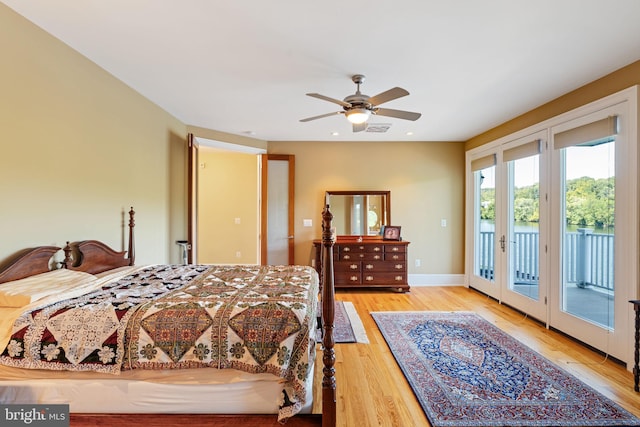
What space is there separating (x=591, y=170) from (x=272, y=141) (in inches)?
170

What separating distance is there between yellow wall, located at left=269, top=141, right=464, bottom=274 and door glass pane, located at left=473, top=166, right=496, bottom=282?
375mm

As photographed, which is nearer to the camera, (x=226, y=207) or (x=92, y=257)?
(x=92, y=257)

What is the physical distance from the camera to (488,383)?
2311mm

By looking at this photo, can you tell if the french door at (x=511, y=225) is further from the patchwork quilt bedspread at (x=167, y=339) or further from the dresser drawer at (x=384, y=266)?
the patchwork quilt bedspread at (x=167, y=339)

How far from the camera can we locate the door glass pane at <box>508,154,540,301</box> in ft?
12.2

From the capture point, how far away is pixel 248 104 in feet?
11.7

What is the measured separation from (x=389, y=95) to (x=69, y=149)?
2.60 meters

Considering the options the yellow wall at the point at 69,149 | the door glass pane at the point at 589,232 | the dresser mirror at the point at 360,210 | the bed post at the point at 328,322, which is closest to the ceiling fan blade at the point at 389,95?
the bed post at the point at 328,322

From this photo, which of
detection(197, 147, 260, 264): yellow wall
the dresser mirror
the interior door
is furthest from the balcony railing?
detection(197, 147, 260, 264): yellow wall

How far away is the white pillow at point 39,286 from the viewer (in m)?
1.70

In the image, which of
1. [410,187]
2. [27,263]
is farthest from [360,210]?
[27,263]

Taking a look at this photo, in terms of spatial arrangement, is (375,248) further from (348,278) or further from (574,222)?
(574,222)

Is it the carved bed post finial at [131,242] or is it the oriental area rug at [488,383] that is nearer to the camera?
the oriental area rug at [488,383]

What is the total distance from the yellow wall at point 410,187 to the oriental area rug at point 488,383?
220 cm
